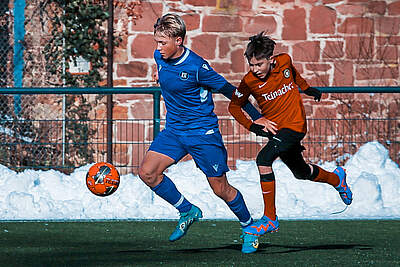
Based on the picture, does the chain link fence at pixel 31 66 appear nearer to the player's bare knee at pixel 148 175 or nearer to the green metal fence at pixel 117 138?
the green metal fence at pixel 117 138

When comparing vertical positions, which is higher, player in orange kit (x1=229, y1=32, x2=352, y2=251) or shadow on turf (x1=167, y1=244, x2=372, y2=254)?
player in orange kit (x1=229, y1=32, x2=352, y2=251)

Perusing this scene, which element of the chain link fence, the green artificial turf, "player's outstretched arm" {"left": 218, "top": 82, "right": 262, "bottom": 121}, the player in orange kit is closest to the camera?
the green artificial turf

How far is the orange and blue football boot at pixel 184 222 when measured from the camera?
6.67m

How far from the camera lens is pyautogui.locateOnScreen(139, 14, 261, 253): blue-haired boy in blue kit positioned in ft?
21.1

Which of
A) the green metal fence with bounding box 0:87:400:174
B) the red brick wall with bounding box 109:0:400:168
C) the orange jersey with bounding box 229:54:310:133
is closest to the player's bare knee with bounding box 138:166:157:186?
the orange jersey with bounding box 229:54:310:133

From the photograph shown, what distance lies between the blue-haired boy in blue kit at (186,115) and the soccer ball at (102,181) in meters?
0.97

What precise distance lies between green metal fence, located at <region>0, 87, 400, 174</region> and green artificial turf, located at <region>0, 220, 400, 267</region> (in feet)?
5.40

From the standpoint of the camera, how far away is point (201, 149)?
21.3 ft

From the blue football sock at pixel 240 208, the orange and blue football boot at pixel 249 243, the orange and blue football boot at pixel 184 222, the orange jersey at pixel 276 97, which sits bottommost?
the orange and blue football boot at pixel 249 243

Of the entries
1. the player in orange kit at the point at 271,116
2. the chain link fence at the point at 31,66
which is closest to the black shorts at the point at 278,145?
the player in orange kit at the point at 271,116

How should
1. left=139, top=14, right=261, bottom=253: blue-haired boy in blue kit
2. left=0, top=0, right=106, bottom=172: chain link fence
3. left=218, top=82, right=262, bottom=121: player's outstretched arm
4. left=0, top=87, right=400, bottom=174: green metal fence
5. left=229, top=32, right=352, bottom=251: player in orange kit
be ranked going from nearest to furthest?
left=139, top=14, right=261, bottom=253: blue-haired boy in blue kit < left=218, top=82, right=262, bottom=121: player's outstretched arm < left=229, top=32, right=352, bottom=251: player in orange kit < left=0, top=87, right=400, bottom=174: green metal fence < left=0, top=0, right=106, bottom=172: chain link fence

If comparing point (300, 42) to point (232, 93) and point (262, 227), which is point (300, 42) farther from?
point (262, 227)

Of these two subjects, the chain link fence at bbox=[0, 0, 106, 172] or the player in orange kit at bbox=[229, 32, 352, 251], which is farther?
the chain link fence at bbox=[0, 0, 106, 172]

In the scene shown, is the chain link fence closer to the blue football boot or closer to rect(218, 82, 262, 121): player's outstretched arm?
rect(218, 82, 262, 121): player's outstretched arm
